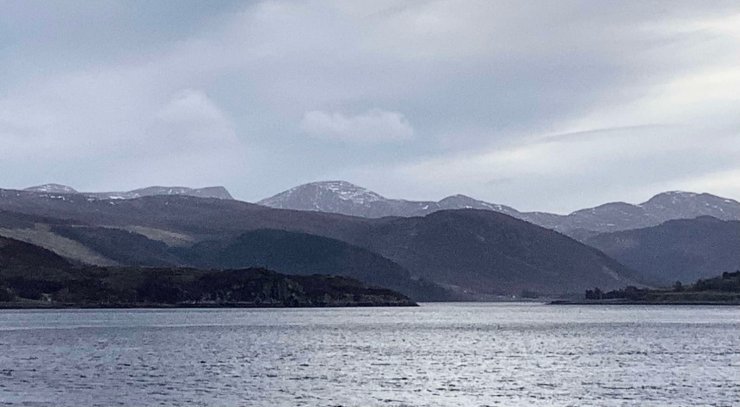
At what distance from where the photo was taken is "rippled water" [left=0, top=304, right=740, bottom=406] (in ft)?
255

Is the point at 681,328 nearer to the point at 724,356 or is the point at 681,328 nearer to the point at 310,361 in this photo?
the point at 724,356

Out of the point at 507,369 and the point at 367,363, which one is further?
the point at 367,363

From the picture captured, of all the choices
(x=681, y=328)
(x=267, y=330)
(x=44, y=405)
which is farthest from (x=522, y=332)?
(x=44, y=405)

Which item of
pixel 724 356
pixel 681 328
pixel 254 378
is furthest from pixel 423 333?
pixel 254 378

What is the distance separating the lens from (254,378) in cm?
9312

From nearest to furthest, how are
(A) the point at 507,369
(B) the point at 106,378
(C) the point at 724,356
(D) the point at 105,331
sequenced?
(B) the point at 106,378 → (A) the point at 507,369 → (C) the point at 724,356 → (D) the point at 105,331

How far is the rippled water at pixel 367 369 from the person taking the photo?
77.8m

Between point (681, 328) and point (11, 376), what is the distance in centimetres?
13514

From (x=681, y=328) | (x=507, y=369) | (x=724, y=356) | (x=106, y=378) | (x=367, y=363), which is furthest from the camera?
(x=681, y=328)

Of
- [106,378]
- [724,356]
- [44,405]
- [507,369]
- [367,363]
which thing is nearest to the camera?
[44,405]

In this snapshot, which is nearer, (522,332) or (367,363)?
(367,363)

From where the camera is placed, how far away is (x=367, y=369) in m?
103

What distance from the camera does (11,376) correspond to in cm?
9206

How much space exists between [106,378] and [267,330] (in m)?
101
